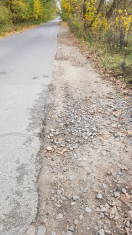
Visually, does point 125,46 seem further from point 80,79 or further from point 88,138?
point 88,138

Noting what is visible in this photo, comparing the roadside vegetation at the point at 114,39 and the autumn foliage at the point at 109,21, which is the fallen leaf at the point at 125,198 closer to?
the roadside vegetation at the point at 114,39

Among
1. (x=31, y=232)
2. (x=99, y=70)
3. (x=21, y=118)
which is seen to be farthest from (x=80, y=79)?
(x=31, y=232)

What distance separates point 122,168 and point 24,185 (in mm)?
1485

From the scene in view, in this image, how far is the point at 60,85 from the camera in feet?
17.7

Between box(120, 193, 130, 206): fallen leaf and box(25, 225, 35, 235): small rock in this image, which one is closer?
box(25, 225, 35, 235): small rock

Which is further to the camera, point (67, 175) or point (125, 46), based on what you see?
point (125, 46)

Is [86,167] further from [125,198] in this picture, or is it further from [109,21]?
[109,21]

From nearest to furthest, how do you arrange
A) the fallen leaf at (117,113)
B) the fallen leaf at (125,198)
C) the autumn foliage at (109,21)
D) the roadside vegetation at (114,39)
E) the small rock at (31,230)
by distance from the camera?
the small rock at (31,230) → the fallen leaf at (125,198) → the fallen leaf at (117,113) → the roadside vegetation at (114,39) → the autumn foliage at (109,21)

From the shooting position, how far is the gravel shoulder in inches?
72.9

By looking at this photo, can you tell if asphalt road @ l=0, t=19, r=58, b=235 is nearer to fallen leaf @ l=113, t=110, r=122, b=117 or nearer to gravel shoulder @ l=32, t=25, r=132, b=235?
gravel shoulder @ l=32, t=25, r=132, b=235

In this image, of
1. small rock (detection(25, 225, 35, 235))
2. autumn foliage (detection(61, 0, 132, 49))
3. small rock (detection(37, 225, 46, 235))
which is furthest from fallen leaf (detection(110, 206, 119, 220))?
autumn foliage (detection(61, 0, 132, 49))

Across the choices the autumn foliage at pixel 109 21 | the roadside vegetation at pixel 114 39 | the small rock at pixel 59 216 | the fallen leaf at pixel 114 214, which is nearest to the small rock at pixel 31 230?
the small rock at pixel 59 216

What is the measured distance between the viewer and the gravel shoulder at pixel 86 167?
6.08ft

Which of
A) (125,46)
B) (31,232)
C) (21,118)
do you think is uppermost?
(125,46)
